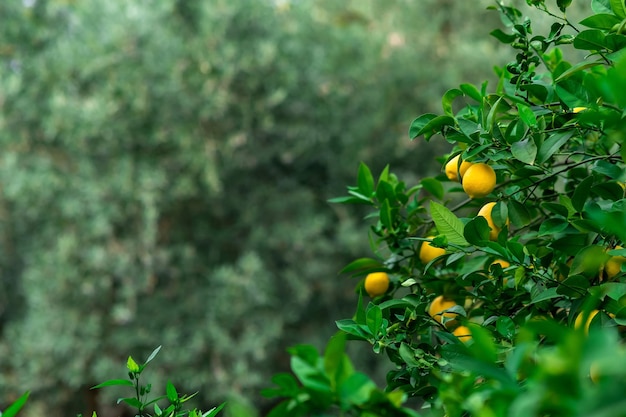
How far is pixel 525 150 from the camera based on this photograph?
66 cm

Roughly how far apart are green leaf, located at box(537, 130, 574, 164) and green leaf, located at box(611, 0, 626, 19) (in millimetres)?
137

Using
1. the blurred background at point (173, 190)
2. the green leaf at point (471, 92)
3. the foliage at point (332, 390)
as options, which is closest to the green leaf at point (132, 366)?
the foliage at point (332, 390)

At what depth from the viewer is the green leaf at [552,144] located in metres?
0.66

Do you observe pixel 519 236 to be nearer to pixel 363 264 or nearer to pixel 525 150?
pixel 525 150

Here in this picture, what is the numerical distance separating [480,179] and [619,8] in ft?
0.72

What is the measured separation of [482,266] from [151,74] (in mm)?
3369

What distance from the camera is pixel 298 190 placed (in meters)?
4.63

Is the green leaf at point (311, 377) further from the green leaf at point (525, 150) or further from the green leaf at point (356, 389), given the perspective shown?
the green leaf at point (525, 150)

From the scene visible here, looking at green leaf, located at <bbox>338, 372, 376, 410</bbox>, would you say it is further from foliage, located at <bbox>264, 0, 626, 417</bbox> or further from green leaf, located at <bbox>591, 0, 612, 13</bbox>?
green leaf, located at <bbox>591, 0, 612, 13</bbox>

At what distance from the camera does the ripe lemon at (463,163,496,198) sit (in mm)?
708

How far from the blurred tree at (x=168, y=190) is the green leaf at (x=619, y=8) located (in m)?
3.32

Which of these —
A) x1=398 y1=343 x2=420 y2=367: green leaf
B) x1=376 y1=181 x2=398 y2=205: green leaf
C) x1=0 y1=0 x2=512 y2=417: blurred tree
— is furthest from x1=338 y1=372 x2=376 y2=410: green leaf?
x1=0 y1=0 x2=512 y2=417: blurred tree

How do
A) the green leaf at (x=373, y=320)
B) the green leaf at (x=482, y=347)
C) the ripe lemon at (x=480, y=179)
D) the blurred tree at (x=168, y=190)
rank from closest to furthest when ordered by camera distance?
the green leaf at (x=482, y=347)
the green leaf at (x=373, y=320)
the ripe lemon at (x=480, y=179)
the blurred tree at (x=168, y=190)

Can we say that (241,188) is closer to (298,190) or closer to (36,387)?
(298,190)
